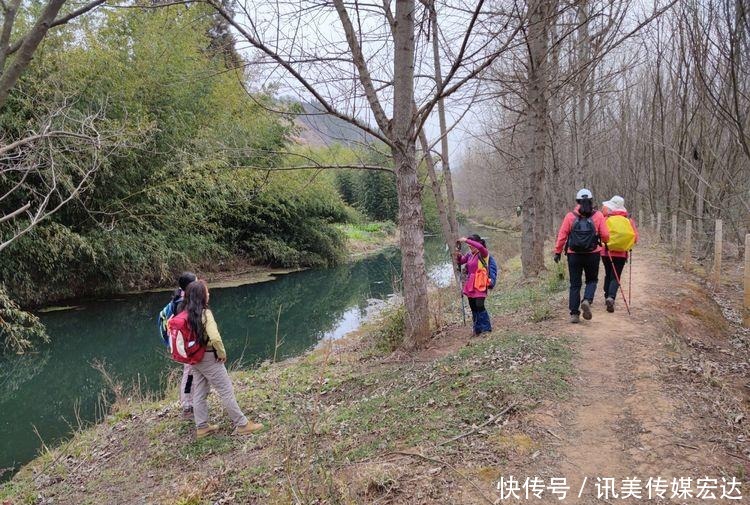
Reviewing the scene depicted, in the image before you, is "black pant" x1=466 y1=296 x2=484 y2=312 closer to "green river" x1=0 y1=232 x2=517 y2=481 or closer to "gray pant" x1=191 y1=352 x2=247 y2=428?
"gray pant" x1=191 y1=352 x2=247 y2=428

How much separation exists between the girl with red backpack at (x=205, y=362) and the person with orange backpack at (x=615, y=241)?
483 cm

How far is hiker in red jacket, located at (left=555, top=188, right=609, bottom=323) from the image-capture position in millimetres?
5945

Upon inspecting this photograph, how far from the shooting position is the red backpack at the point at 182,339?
4.73 meters

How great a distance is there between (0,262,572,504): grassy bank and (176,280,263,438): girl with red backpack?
0.19 metres

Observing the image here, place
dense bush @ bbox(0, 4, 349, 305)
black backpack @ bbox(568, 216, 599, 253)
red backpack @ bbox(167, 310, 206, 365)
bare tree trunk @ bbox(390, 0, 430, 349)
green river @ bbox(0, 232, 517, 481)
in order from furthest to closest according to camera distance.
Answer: dense bush @ bbox(0, 4, 349, 305) < green river @ bbox(0, 232, 517, 481) < black backpack @ bbox(568, 216, 599, 253) < bare tree trunk @ bbox(390, 0, 430, 349) < red backpack @ bbox(167, 310, 206, 365)

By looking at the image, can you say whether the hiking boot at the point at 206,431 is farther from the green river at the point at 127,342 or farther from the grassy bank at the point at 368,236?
the grassy bank at the point at 368,236

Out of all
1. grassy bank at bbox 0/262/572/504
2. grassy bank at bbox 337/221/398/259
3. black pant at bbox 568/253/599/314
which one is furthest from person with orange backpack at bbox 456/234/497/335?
grassy bank at bbox 337/221/398/259

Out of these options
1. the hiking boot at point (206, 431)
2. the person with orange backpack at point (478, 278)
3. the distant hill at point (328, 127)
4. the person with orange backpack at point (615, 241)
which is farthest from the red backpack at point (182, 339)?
the person with orange backpack at point (615, 241)

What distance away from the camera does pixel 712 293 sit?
908 cm

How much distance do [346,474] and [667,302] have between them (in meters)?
6.10

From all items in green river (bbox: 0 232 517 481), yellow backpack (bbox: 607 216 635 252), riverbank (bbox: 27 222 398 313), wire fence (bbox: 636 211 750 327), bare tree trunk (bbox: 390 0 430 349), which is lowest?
green river (bbox: 0 232 517 481)

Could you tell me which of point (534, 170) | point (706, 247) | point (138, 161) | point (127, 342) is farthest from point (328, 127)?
point (138, 161)

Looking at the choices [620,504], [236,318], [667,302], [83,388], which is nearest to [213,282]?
[236,318]

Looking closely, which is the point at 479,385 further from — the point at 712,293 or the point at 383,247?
the point at 383,247
